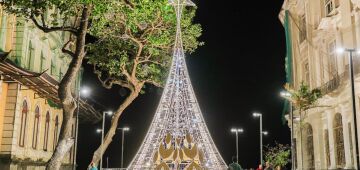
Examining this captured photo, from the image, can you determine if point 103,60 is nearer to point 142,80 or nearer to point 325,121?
point 142,80

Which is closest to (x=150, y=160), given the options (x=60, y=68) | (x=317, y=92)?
(x=317, y=92)

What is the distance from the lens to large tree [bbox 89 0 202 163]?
2598 centimetres

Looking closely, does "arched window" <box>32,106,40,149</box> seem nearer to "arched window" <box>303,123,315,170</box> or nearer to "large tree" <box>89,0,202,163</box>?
"large tree" <box>89,0,202,163</box>

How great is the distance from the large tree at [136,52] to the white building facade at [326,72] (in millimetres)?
8386

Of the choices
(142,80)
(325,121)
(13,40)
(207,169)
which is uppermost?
(13,40)

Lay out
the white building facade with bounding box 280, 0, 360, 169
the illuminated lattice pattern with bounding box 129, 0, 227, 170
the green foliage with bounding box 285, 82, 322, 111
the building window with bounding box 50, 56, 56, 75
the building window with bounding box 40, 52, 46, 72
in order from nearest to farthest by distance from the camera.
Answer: the illuminated lattice pattern with bounding box 129, 0, 227, 170
the white building facade with bounding box 280, 0, 360, 169
the green foliage with bounding box 285, 82, 322, 111
the building window with bounding box 40, 52, 46, 72
the building window with bounding box 50, 56, 56, 75

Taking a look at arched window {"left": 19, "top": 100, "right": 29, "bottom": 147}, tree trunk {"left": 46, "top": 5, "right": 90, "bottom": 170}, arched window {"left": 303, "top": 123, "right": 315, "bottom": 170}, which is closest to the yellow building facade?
arched window {"left": 19, "top": 100, "right": 29, "bottom": 147}

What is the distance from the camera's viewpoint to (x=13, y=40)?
91.4 feet

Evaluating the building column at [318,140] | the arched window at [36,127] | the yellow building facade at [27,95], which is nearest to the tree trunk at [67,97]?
the yellow building facade at [27,95]

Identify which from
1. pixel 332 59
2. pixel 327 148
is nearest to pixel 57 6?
pixel 332 59

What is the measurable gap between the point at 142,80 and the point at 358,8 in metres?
13.1

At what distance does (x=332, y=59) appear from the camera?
1158 inches

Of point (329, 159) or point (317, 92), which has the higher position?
point (317, 92)

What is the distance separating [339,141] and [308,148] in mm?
5600
